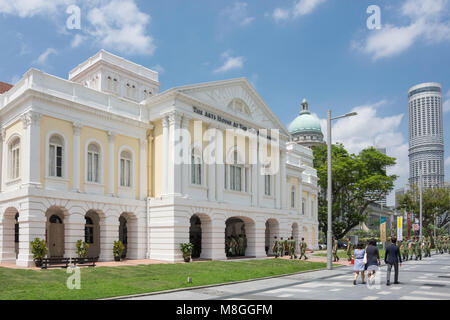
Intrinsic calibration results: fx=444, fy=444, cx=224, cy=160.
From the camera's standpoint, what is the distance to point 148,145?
29.7m

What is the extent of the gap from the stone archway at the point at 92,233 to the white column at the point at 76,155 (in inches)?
168

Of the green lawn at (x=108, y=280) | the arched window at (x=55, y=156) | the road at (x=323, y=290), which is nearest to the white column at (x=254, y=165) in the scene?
the green lawn at (x=108, y=280)

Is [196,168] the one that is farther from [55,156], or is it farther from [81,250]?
[81,250]

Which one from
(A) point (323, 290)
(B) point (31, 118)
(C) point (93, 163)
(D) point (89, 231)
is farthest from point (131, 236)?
(A) point (323, 290)

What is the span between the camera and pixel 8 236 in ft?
82.1

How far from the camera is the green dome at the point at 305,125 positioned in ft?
318

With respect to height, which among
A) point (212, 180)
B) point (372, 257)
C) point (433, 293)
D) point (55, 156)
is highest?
point (55, 156)

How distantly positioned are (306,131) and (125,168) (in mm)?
72834

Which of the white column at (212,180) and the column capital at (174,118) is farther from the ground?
the column capital at (174,118)

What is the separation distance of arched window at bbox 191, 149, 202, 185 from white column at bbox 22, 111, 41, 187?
9570 millimetres

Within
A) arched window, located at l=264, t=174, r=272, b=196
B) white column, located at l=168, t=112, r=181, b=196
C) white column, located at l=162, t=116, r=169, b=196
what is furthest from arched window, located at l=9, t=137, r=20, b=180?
arched window, located at l=264, t=174, r=272, b=196

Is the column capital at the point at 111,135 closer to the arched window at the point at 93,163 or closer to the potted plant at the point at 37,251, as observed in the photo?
the arched window at the point at 93,163
